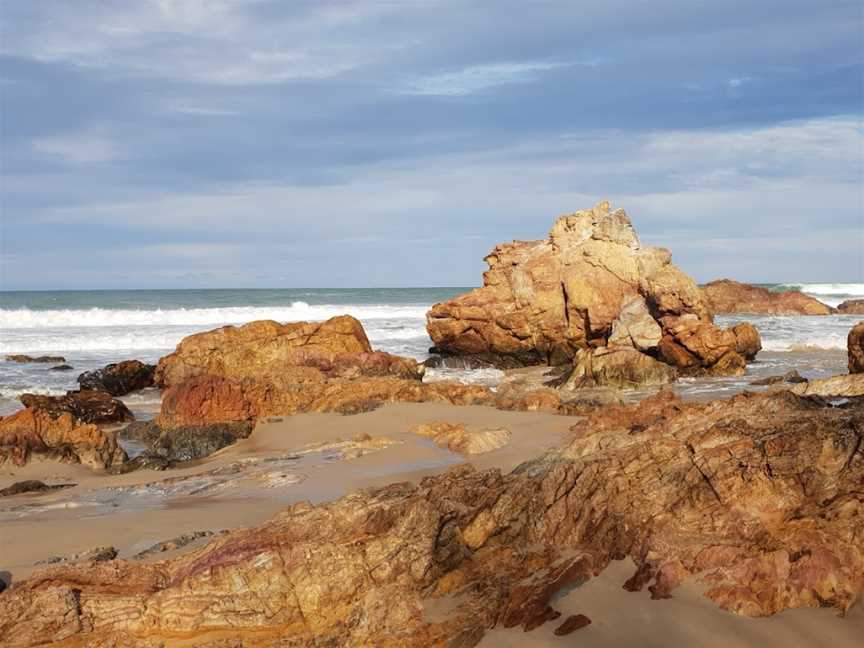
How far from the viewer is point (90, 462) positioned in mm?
10680

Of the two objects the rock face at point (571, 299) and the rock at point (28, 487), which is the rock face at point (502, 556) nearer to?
the rock at point (28, 487)

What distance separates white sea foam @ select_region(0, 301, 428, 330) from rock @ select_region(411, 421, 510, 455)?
3793 centimetres

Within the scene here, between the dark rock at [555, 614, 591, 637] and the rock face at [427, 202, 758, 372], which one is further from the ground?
the rock face at [427, 202, 758, 372]

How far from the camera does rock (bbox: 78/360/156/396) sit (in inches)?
760

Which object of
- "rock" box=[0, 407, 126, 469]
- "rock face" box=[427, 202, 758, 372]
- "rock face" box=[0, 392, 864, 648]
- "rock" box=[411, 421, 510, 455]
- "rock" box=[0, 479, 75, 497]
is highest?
"rock face" box=[427, 202, 758, 372]

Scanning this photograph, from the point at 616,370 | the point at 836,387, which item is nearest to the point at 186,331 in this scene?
the point at 616,370

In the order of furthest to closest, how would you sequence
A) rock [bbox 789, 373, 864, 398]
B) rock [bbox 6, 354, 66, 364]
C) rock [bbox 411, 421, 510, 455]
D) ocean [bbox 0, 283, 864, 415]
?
rock [bbox 6, 354, 66, 364] < ocean [bbox 0, 283, 864, 415] < rock [bbox 789, 373, 864, 398] < rock [bbox 411, 421, 510, 455]

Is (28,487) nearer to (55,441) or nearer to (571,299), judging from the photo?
(55,441)

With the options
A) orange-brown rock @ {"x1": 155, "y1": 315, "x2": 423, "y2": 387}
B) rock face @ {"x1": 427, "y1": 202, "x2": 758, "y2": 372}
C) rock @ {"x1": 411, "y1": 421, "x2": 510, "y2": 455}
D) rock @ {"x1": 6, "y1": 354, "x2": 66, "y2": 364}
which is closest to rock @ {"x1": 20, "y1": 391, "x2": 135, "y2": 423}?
orange-brown rock @ {"x1": 155, "y1": 315, "x2": 423, "y2": 387}

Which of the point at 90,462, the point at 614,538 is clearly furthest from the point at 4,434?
the point at 614,538

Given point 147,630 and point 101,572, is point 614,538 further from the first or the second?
point 101,572

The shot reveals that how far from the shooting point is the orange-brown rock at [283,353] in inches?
693

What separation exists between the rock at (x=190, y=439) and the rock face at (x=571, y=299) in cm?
1178

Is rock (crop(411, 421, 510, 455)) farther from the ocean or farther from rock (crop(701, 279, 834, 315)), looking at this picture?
rock (crop(701, 279, 834, 315))
